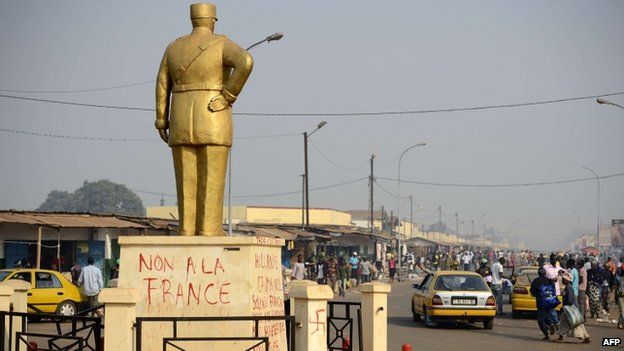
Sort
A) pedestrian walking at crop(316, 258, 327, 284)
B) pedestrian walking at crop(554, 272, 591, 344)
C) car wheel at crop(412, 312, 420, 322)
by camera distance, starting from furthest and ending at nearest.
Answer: pedestrian walking at crop(316, 258, 327, 284), car wheel at crop(412, 312, 420, 322), pedestrian walking at crop(554, 272, 591, 344)

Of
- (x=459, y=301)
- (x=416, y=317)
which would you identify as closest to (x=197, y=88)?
(x=459, y=301)

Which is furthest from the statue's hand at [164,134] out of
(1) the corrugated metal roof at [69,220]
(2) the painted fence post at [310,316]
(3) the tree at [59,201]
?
(3) the tree at [59,201]

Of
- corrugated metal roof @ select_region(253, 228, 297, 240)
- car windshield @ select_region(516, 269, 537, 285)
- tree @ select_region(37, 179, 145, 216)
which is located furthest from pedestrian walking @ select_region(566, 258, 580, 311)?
tree @ select_region(37, 179, 145, 216)

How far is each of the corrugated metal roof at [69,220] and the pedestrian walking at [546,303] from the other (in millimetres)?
13925

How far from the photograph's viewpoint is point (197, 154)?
1288 cm

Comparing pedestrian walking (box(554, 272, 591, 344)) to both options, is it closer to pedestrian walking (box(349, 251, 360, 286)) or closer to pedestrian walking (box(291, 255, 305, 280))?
pedestrian walking (box(291, 255, 305, 280))

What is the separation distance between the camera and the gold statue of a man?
41.6ft

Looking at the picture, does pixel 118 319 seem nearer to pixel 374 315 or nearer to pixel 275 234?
pixel 374 315

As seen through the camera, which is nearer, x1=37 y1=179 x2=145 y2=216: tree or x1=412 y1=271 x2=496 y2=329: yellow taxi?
x1=412 y1=271 x2=496 y2=329: yellow taxi

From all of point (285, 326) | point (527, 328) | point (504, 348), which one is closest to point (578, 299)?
point (527, 328)

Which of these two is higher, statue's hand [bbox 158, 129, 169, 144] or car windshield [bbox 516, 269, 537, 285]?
statue's hand [bbox 158, 129, 169, 144]

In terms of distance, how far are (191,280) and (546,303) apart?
11989 millimetres

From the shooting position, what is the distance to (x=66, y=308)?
26.0 meters

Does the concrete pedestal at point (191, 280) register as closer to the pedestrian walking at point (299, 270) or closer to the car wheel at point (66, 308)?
the car wheel at point (66, 308)
